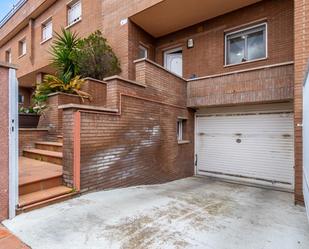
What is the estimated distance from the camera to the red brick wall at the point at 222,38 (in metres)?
7.38

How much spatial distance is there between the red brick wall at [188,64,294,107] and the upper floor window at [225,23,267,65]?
1311 millimetres

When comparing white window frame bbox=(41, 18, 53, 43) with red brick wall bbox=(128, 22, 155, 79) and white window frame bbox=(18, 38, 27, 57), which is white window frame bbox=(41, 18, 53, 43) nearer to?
white window frame bbox=(18, 38, 27, 57)

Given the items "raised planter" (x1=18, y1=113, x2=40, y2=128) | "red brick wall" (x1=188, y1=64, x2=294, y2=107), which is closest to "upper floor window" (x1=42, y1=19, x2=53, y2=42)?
"raised planter" (x1=18, y1=113, x2=40, y2=128)

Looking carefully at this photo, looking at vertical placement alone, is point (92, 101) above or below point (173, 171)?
above

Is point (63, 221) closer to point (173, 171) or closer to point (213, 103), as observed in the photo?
point (173, 171)

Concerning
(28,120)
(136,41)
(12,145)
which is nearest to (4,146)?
(12,145)

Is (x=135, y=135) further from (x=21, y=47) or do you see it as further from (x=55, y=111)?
(x=21, y=47)

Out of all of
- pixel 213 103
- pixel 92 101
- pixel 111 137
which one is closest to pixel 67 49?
pixel 92 101

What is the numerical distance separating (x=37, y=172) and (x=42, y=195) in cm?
88

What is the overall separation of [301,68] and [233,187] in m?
4.13

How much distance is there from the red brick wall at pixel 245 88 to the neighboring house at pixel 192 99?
0.10ft

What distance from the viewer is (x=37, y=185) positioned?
13.8 ft

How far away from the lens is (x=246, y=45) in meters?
8.37

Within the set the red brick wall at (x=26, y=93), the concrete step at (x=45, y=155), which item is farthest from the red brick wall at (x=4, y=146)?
the red brick wall at (x=26, y=93)
